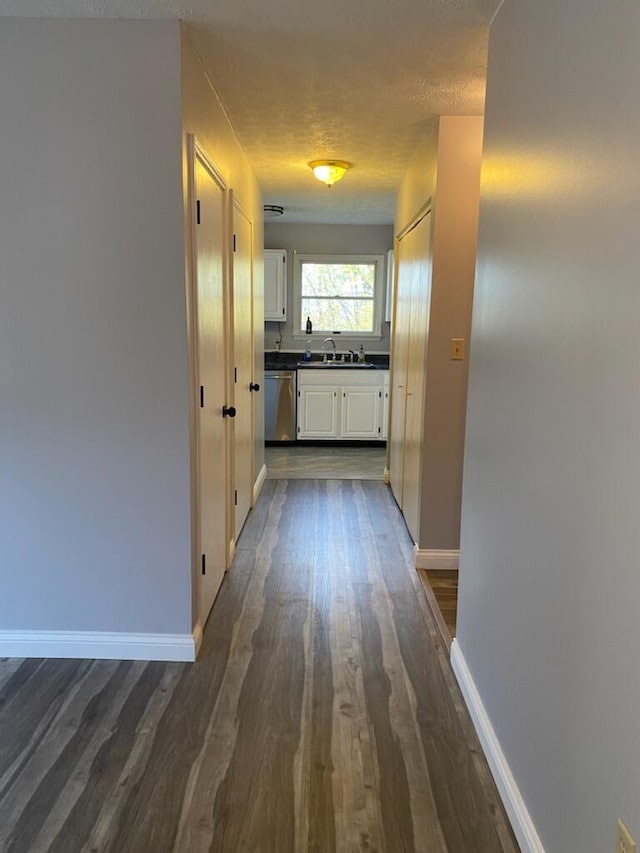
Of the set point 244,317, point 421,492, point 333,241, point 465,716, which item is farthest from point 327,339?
point 465,716

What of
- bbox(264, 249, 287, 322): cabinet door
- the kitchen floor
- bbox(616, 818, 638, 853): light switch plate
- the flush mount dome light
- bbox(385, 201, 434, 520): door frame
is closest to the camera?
bbox(616, 818, 638, 853): light switch plate

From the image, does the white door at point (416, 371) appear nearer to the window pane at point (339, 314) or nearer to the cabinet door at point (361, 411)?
the cabinet door at point (361, 411)

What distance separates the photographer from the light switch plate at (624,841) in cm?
106

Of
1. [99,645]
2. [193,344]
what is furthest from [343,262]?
[99,645]

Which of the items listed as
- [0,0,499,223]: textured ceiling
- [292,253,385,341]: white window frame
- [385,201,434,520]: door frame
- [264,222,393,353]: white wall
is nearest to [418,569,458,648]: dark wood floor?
[385,201,434,520]: door frame

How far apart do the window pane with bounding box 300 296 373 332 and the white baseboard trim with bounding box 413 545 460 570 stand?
4.06 m

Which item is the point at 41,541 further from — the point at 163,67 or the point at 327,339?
the point at 327,339

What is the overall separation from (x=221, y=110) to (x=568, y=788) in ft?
9.60

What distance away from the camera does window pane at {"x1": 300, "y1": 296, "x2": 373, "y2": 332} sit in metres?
7.04

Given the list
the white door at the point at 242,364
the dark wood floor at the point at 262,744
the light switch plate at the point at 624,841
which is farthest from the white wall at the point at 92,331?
the light switch plate at the point at 624,841

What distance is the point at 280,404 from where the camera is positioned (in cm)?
661

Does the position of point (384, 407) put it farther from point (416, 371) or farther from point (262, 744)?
point (262, 744)

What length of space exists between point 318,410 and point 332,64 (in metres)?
4.30

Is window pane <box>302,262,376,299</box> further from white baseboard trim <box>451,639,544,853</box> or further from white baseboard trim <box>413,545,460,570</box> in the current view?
white baseboard trim <box>451,639,544,853</box>
